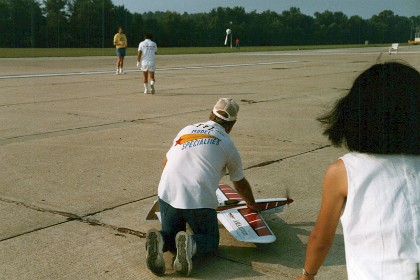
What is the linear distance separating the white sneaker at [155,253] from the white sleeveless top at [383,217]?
2.15m

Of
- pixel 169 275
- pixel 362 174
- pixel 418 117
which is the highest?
pixel 418 117

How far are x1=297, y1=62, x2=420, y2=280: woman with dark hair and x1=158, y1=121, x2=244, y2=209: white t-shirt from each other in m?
2.19

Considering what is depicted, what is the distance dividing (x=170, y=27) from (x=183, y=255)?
103 m

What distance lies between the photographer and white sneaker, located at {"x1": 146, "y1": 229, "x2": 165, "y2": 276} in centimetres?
391

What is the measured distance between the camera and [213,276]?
13.0ft

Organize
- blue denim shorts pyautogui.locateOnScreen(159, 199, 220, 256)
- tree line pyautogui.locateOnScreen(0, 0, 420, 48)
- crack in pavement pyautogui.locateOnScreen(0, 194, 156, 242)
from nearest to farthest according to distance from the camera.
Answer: blue denim shorts pyautogui.locateOnScreen(159, 199, 220, 256)
crack in pavement pyautogui.locateOnScreen(0, 194, 156, 242)
tree line pyautogui.locateOnScreen(0, 0, 420, 48)

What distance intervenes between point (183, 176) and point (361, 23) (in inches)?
5515

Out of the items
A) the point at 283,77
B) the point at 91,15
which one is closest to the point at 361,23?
the point at 91,15

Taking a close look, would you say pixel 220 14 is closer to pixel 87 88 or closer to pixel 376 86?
pixel 87 88

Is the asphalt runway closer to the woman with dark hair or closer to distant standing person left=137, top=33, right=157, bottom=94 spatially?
the woman with dark hair

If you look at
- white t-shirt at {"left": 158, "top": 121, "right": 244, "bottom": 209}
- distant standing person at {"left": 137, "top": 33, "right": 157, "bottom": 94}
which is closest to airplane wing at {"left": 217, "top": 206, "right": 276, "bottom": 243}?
white t-shirt at {"left": 158, "top": 121, "right": 244, "bottom": 209}

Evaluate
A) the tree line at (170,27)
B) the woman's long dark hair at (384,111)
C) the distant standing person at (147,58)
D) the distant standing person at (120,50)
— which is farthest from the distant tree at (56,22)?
the woman's long dark hair at (384,111)

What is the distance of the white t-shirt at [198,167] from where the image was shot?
4125mm

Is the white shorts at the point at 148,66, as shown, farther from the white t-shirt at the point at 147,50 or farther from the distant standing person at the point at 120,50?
the distant standing person at the point at 120,50
